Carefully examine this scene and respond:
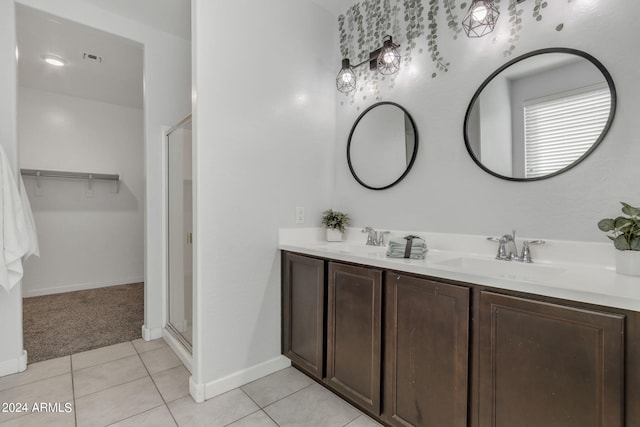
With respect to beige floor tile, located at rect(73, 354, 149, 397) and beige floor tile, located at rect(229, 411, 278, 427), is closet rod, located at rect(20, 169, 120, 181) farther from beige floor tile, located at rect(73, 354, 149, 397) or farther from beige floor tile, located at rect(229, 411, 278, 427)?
beige floor tile, located at rect(229, 411, 278, 427)

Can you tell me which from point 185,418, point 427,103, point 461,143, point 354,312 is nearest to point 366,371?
point 354,312

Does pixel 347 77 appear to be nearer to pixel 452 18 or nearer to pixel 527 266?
pixel 452 18

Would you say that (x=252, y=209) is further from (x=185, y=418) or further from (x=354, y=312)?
(x=185, y=418)

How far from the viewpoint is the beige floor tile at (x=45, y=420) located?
1.61 meters

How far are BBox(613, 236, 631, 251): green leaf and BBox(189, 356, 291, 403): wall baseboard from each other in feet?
6.46

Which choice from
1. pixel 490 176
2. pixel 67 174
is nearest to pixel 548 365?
pixel 490 176

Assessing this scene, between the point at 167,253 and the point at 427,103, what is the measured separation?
248 centimetres

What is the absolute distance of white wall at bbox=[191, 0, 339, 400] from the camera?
1.85 meters

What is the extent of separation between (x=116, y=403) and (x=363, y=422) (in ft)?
4.68

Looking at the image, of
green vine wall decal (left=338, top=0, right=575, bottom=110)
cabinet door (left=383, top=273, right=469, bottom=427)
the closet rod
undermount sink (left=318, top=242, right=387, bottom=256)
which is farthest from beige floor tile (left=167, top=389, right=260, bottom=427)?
the closet rod

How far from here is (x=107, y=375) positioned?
211 centimetres

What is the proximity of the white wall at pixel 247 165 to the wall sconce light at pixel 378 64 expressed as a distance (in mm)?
238

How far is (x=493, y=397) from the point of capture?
1.16 meters

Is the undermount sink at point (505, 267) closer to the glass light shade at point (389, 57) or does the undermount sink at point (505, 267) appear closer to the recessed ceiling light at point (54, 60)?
the glass light shade at point (389, 57)
